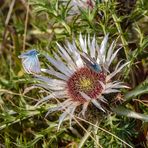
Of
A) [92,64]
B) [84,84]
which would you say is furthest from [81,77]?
[92,64]

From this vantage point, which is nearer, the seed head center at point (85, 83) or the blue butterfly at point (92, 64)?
the blue butterfly at point (92, 64)

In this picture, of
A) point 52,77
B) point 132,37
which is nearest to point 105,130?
point 52,77

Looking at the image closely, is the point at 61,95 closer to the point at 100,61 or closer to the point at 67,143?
the point at 100,61

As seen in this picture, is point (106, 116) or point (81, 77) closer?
point (106, 116)

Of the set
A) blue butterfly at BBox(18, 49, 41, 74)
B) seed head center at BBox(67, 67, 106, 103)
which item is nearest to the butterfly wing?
blue butterfly at BBox(18, 49, 41, 74)

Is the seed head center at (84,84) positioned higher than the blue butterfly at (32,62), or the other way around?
the blue butterfly at (32,62)

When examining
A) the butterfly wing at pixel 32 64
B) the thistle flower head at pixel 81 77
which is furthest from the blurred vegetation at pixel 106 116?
the butterfly wing at pixel 32 64

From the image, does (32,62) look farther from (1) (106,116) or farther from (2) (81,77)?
(1) (106,116)

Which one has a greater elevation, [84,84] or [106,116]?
[84,84]

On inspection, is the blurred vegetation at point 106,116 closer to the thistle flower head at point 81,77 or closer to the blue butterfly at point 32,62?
the thistle flower head at point 81,77
